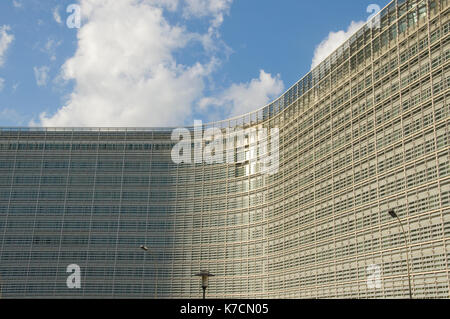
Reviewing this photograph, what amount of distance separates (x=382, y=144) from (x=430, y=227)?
53.5ft

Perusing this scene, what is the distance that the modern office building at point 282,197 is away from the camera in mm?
72250

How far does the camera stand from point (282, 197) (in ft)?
355

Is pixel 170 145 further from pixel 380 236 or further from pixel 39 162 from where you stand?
pixel 380 236

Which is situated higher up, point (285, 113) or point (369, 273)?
point (285, 113)

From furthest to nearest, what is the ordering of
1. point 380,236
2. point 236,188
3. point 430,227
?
point 236,188 → point 380,236 → point 430,227

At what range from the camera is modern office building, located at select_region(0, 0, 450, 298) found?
237ft

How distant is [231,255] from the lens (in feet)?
385

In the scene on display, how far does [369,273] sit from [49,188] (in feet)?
266
